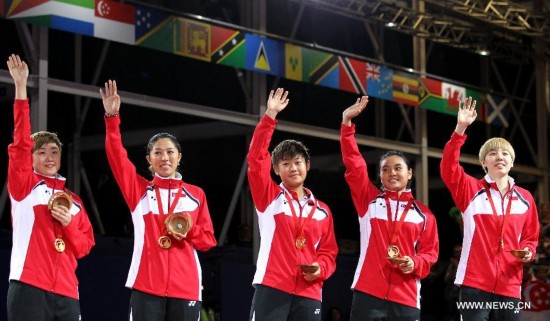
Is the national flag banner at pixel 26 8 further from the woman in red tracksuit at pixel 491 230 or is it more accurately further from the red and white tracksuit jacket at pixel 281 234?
the woman in red tracksuit at pixel 491 230

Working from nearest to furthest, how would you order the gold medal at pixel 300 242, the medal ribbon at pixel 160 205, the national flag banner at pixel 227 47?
the medal ribbon at pixel 160 205
the gold medal at pixel 300 242
the national flag banner at pixel 227 47

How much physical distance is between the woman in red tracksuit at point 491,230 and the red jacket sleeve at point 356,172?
0.55 meters

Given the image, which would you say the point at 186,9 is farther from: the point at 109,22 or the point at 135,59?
the point at 109,22

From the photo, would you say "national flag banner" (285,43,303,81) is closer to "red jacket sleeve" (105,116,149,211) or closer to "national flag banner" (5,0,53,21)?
"national flag banner" (5,0,53,21)

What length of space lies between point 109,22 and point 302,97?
6.01 meters

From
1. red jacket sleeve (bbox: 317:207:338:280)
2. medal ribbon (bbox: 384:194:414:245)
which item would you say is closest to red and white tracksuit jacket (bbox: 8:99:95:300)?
red jacket sleeve (bbox: 317:207:338:280)

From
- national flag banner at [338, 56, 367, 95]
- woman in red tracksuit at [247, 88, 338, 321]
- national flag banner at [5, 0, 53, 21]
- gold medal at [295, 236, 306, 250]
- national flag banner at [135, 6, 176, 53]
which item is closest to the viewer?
woman in red tracksuit at [247, 88, 338, 321]

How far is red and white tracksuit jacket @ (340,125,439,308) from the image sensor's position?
645 cm

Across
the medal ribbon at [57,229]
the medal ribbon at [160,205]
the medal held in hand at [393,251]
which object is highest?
the medal ribbon at [160,205]

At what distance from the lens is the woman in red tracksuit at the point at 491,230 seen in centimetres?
668

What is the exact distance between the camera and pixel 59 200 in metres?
5.94

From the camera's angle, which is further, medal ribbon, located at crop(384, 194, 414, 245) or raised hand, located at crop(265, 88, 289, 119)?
medal ribbon, located at crop(384, 194, 414, 245)

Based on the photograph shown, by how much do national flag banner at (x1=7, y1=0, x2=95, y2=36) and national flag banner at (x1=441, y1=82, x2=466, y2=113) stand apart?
6.33 m

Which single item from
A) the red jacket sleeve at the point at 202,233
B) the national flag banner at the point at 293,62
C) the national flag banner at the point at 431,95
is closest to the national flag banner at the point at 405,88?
the national flag banner at the point at 431,95
